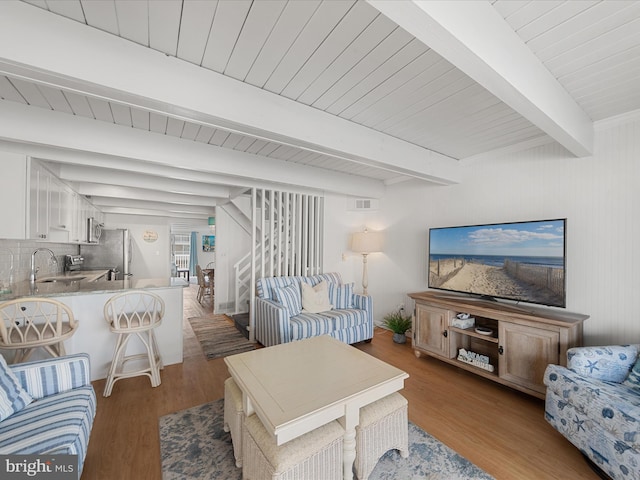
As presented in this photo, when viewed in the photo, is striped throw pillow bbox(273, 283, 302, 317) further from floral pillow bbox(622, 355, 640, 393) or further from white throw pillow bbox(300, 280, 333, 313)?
floral pillow bbox(622, 355, 640, 393)

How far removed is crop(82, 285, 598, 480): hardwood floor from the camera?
1649 millimetres

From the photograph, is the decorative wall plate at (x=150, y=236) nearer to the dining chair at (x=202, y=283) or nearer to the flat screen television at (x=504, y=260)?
the dining chair at (x=202, y=283)

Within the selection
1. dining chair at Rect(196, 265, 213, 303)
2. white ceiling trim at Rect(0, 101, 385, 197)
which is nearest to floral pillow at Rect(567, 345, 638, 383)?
white ceiling trim at Rect(0, 101, 385, 197)

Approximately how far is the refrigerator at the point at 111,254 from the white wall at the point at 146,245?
1.69 ft

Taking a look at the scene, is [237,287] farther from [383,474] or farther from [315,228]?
[383,474]

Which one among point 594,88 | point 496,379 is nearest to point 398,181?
point 594,88

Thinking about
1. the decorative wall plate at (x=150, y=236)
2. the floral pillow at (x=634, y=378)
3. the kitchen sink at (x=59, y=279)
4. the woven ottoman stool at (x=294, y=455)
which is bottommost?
the woven ottoman stool at (x=294, y=455)

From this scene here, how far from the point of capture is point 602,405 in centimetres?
154

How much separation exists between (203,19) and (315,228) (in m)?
3.49

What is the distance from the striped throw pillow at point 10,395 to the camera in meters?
1.32

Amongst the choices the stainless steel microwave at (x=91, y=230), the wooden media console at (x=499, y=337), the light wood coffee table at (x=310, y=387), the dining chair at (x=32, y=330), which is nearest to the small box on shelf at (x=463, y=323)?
the wooden media console at (x=499, y=337)

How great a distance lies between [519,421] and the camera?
2088mm

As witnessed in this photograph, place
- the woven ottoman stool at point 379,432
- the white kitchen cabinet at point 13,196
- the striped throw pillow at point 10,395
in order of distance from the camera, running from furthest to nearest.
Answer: the white kitchen cabinet at point 13,196, the woven ottoman stool at point 379,432, the striped throw pillow at point 10,395

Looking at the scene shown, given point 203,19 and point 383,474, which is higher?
point 203,19
